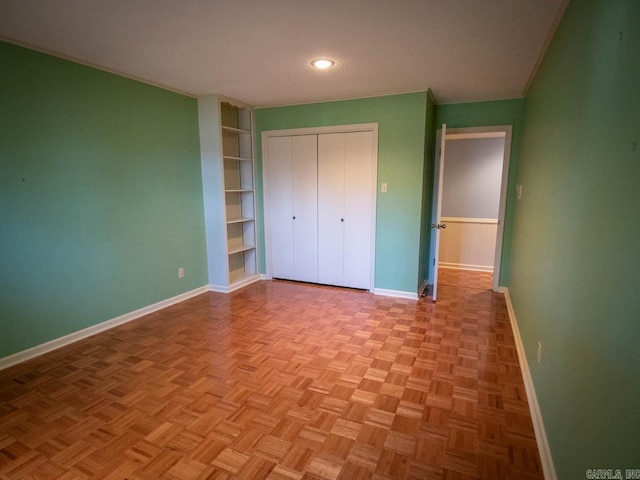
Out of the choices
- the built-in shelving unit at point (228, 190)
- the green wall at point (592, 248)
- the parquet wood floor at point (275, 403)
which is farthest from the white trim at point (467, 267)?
the green wall at point (592, 248)

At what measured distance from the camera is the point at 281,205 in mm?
4504

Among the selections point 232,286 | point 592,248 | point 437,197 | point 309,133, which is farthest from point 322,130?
point 592,248

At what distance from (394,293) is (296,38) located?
282 centimetres

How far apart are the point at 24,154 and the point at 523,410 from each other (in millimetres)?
3690

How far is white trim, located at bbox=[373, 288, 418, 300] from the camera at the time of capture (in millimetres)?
3939

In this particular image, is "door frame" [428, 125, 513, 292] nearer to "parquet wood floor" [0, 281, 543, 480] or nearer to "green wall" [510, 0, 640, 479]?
"parquet wood floor" [0, 281, 543, 480]

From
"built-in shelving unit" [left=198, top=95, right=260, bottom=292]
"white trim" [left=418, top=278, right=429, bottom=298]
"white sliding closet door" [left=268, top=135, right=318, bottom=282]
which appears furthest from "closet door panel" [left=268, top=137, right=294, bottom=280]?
"white trim" [left=418, top=278, right=429, bottom=298]

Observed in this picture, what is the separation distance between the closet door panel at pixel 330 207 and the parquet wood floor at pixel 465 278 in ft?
4.97

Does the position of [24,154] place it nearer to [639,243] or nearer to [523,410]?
[639,243]

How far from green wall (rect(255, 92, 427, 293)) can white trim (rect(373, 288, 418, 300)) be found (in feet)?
0.16

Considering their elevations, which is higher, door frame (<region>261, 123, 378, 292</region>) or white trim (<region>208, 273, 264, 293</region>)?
door frame (<region>261, 123, 378, 292</region>)

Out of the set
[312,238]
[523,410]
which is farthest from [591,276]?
[312,238]

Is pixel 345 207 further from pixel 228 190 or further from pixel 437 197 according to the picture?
pixel 228 190

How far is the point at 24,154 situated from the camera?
2.46 m
